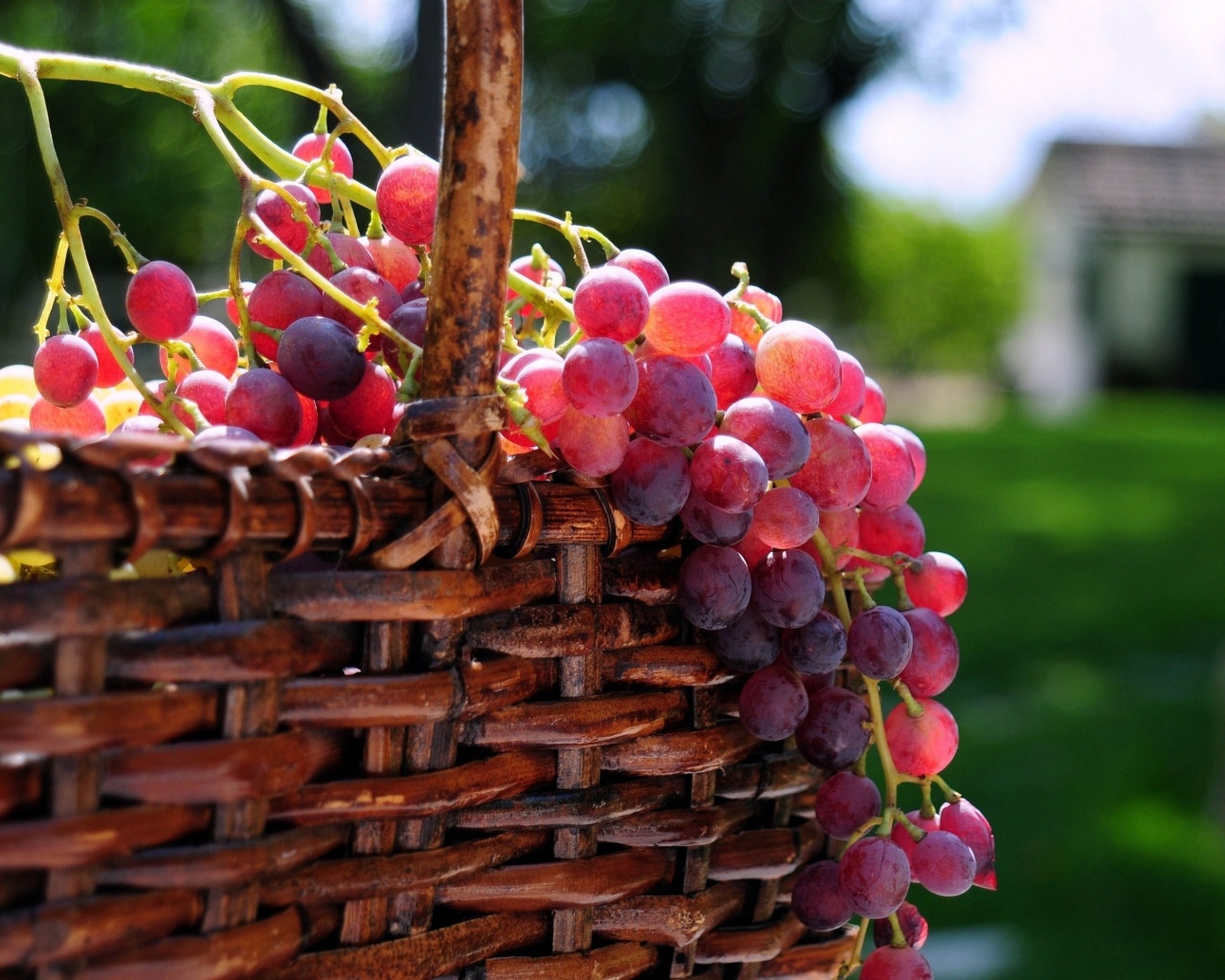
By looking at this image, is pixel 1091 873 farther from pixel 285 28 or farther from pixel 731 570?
pixel 285 28

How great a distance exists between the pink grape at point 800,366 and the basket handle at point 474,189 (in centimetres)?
16

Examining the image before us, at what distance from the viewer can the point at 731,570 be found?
Result: 565 millimetres

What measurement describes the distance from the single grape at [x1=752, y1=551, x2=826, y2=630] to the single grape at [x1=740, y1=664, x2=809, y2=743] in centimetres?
3

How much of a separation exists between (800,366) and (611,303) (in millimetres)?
102

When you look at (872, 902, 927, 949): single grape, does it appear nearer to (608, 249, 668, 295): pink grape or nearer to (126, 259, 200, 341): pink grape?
(608, 249, 668, 295): pink grape

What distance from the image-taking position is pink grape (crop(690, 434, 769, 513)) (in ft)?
1.79

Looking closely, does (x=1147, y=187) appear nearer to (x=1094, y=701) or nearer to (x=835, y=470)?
(x=1094, y=701)

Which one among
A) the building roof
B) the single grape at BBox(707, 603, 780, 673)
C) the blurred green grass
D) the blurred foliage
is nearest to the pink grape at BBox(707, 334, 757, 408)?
the single grape at BBox(707, 603, 780, 673)

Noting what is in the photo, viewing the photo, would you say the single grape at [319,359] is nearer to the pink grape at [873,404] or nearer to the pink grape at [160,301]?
the pink grape at [160,301]

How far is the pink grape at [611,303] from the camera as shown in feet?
1.79

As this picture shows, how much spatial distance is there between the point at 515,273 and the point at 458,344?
0.11 m

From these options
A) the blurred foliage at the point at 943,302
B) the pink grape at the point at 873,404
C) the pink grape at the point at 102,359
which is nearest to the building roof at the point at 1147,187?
the blurred foliage at the point at 943,302

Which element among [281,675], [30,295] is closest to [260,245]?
[281,675]

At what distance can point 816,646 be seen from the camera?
1.94 feet
